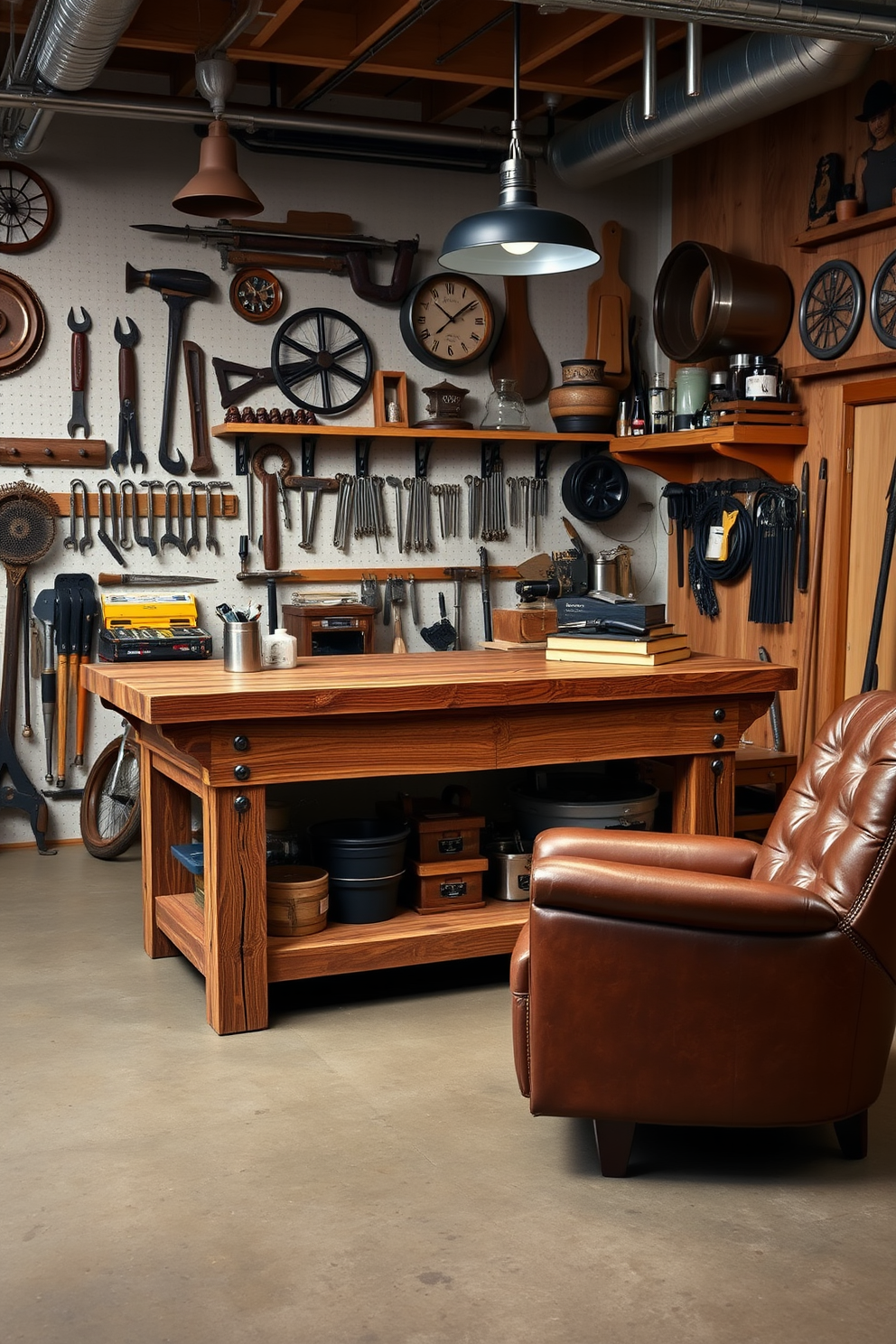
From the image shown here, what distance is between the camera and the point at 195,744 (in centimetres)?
351

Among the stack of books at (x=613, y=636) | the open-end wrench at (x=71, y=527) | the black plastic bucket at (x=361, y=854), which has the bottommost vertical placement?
the black plastic bucket at (x=361, y=854)

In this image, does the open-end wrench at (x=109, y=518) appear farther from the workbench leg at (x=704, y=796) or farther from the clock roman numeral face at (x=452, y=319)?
the workbench leg at (x=704, y=796)

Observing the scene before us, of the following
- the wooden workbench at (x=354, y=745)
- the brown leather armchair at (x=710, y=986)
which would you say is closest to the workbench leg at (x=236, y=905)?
the wooden workbench at (x=354, y=745)

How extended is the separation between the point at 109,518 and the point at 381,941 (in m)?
2.95

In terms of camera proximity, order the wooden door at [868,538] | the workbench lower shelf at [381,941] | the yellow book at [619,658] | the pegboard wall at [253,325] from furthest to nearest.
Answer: the pegboard wall at [253,325]
the wooden door at [868,538]
the yellow book at [619,658]
the workbench lower shelf at [381,941]

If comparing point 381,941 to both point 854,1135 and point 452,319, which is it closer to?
point 854,1135

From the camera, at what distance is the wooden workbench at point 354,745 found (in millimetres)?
3598

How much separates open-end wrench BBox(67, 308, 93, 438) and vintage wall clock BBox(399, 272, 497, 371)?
4.99ft

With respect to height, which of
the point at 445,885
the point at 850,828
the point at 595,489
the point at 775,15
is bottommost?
the point at 445,885

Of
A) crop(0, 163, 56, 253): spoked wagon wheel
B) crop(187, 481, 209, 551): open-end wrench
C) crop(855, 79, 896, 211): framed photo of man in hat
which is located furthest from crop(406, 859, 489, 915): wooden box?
crop(0, 163, 56, 253): spoked wagon wheel

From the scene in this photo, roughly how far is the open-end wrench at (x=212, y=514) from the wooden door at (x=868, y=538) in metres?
2.83

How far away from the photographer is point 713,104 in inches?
209

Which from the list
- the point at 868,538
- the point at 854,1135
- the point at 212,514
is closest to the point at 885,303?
the point at 868,538

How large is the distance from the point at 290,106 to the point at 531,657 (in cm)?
326
